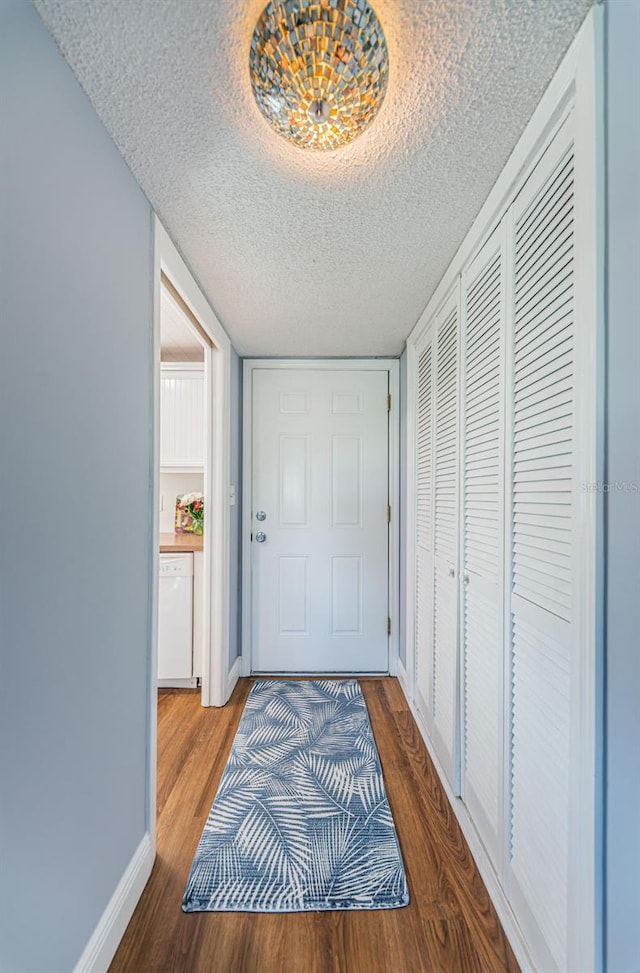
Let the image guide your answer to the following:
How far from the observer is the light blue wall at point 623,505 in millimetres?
802

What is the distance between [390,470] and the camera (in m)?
3.04

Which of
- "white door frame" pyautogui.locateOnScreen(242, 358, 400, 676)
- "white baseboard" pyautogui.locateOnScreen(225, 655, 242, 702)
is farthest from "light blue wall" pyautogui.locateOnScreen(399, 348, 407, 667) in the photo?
"white baseboard" pyautogui.locateOnScreen(225, 655, 242, 702)

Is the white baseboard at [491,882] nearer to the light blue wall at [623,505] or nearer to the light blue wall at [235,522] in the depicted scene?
the light blue wall at [623,505]

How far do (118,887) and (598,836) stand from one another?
1.23m

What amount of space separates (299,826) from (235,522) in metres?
1.69

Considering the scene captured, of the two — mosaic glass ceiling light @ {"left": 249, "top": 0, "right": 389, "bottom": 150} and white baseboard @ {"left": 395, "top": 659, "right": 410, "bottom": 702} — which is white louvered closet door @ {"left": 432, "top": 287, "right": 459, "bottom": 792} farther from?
mosaic glass ceiling light @ {"left": 249, "top": 0, "right": 389, "bottom": 150}

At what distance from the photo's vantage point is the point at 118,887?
1.23 m

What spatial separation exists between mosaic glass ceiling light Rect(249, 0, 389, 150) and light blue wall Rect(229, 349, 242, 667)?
1.90 m

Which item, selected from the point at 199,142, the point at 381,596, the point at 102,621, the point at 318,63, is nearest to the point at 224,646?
the point at 381,596

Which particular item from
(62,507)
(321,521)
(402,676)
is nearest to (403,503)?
(321,521)

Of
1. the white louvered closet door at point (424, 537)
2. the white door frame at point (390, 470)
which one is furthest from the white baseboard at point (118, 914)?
the white door frame at point (390, 470)

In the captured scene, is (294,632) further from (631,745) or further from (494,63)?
(494,63)

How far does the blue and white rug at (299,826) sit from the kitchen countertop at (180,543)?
100cm

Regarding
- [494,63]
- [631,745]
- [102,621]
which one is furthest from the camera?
[102,621]
